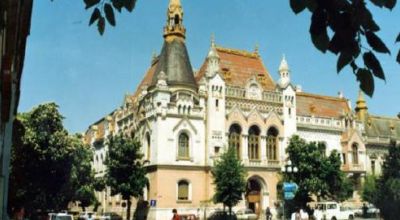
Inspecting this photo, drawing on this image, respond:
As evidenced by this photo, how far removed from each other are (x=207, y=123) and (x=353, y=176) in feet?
64.8

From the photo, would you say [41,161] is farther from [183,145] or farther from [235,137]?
[235,137]

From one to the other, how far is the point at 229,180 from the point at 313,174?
24.4ft

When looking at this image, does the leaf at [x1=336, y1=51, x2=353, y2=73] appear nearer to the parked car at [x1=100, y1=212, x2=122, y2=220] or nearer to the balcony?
the parked car at [x1=100, y1=212, x2=122, y2=220]

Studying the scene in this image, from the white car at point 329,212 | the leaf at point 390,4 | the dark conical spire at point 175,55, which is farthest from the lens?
the dark conical spire at point 175,55

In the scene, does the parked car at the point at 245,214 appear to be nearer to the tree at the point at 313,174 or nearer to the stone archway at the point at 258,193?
the stone archway at the point at 258,193

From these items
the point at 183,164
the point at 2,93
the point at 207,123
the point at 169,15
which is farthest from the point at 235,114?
the point at 2,93

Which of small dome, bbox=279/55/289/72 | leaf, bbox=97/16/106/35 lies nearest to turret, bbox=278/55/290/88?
small dome, bbox=279/55/289/72

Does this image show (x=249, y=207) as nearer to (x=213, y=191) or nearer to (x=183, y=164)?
(x=213, y=191)

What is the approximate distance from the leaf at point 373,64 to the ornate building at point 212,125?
42.9 metres

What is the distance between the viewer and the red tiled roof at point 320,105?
192ft

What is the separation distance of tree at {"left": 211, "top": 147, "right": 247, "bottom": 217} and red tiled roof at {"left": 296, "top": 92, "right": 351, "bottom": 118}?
15162mm

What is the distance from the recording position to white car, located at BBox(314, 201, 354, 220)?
147 ft

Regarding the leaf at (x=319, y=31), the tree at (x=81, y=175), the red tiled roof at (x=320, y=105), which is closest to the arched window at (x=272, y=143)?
the red tiled roof at (x=320, y=105)

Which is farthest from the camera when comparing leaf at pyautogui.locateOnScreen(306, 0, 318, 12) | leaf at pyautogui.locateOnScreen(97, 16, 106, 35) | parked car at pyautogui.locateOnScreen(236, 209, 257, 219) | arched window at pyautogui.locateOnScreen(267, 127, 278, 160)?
arched window at pyautogui.locateOnScreen(267, 127, 278, 160)
